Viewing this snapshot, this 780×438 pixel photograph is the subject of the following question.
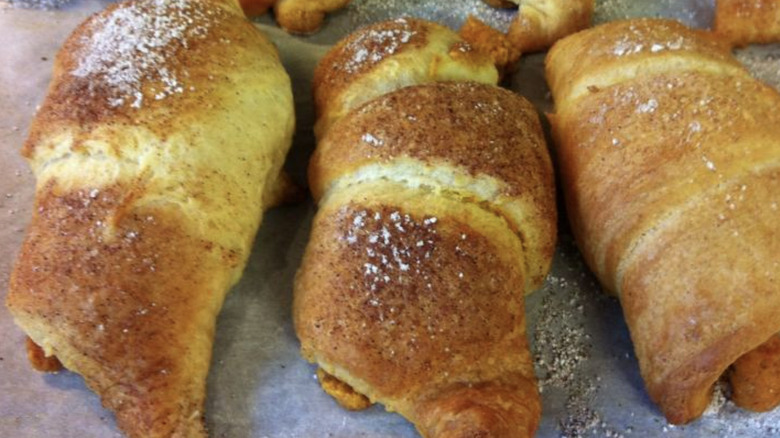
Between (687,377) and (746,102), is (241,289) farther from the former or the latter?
(746,102)

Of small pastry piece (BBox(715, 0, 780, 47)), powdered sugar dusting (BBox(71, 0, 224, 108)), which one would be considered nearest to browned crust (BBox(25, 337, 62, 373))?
powdered sugar dusting (BBox(71, 0, 224, 108))

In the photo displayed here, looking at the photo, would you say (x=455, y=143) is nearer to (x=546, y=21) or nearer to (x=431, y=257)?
(x=431, y=257)

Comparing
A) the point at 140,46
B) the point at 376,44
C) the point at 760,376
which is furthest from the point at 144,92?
the point at 760,376

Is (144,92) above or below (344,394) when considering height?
above

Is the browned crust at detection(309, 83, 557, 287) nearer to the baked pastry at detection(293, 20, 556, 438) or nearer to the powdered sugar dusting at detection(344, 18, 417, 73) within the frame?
the baked pastry at detection(293, 20, 556, 438)

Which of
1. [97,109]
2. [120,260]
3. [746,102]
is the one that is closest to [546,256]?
[746,102]

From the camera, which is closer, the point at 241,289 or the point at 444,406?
the point at 444,406

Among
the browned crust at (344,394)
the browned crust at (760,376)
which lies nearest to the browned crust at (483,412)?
the browned crust at (344,394)
